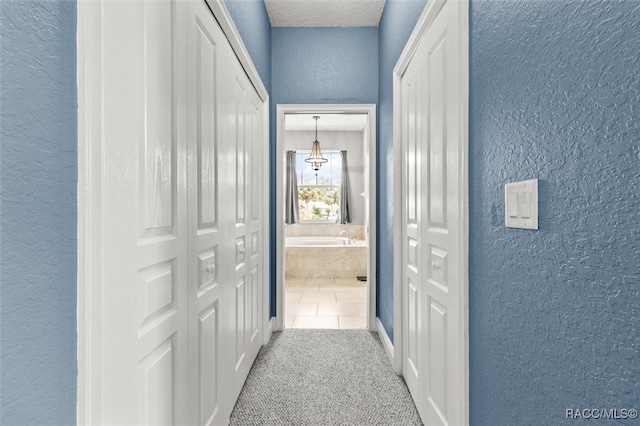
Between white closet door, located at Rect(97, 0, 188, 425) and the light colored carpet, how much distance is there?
0.84 metres

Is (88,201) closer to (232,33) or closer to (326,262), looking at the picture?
(232,33)

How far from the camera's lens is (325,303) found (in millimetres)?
4234

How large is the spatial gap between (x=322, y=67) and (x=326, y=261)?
133 inches

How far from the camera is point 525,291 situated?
3.00 ft

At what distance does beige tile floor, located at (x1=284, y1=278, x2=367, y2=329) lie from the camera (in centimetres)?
351

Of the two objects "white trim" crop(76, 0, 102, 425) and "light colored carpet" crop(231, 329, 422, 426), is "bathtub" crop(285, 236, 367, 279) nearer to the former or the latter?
"light colored carpet" crop(231, 329, 422, 426)

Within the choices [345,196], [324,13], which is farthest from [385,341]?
[345,196]

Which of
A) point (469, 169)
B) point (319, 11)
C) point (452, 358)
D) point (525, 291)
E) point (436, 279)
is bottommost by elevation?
point (452, 358)

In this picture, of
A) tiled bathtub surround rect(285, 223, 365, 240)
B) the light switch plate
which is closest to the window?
tiled bathtub surround rect(285, 223, 365, 240)

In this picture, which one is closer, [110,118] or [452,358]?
[110,118]

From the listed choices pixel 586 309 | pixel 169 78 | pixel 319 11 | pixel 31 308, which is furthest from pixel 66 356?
pixel 319 11

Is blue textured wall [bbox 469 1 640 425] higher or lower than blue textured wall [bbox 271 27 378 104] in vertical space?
lower

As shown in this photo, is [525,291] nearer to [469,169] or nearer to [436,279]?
[469,169]

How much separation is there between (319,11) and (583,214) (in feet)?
9.59
